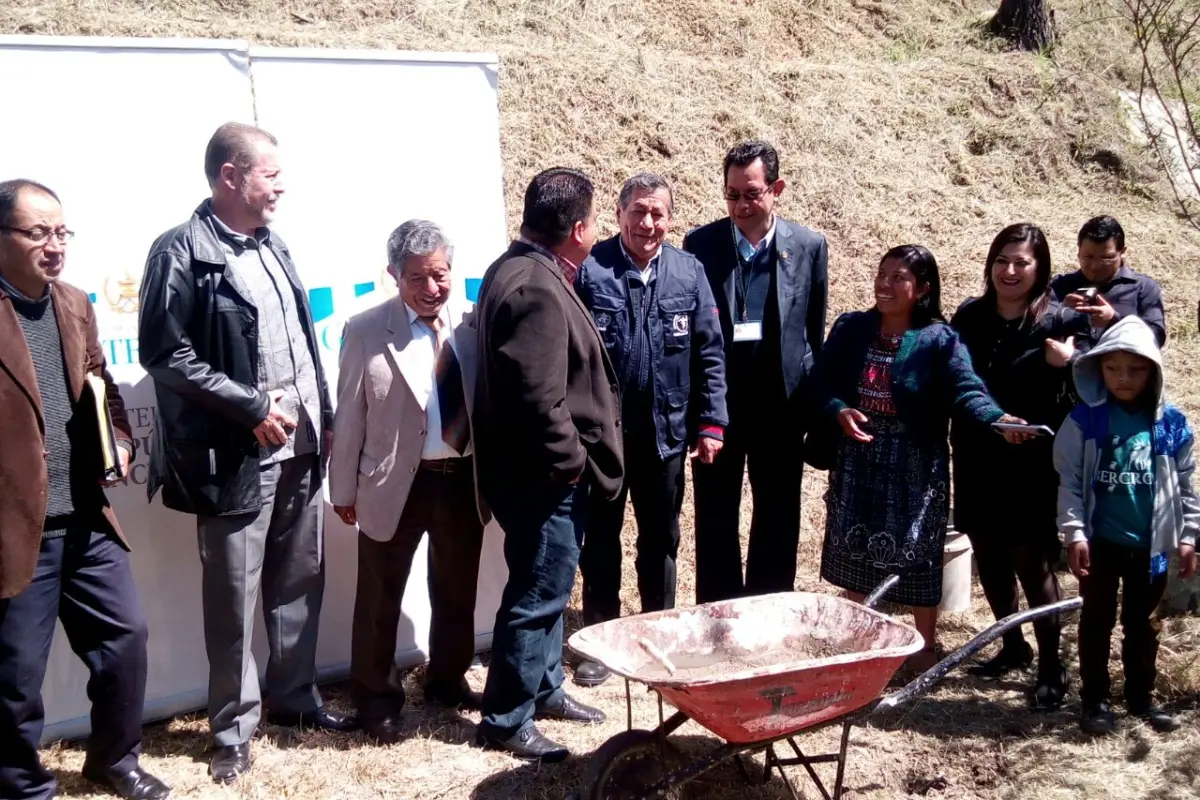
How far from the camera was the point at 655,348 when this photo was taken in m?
4.64

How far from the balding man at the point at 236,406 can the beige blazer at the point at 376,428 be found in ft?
0.44

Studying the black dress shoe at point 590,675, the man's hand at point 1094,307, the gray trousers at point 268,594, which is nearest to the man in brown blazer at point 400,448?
the gray trousers at point 268,594

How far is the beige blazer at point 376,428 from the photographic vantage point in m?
4.25

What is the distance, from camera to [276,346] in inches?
162

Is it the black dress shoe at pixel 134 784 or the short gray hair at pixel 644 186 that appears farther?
the short gray hair at pixel 644 186

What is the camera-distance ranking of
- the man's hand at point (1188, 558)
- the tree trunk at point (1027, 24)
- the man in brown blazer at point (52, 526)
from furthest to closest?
1. the tree trunk at point (1027, 24)
2. the man's hand at point (1188, 558)
3. the man in brown blazer at point (52, 526)

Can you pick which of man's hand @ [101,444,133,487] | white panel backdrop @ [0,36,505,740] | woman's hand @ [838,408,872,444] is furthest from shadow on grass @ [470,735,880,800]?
man's hand @ [101,444,133,487]

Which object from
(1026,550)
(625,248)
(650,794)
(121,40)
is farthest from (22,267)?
(1026,550)

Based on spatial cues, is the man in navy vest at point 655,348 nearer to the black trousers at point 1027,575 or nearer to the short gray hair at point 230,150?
the black trousers at point 1027,575

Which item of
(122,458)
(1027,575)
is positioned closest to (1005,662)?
(1027,575)

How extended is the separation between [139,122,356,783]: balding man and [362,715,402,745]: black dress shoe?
46 cm

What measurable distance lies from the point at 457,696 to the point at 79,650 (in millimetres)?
1573

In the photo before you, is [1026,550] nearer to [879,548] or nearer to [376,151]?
[879,548]

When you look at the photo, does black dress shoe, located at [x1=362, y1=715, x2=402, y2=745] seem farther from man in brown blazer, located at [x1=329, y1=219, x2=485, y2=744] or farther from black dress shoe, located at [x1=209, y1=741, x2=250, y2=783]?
black dress shoe, located at [x1=209, y1=741, x2=250, y2=783]
